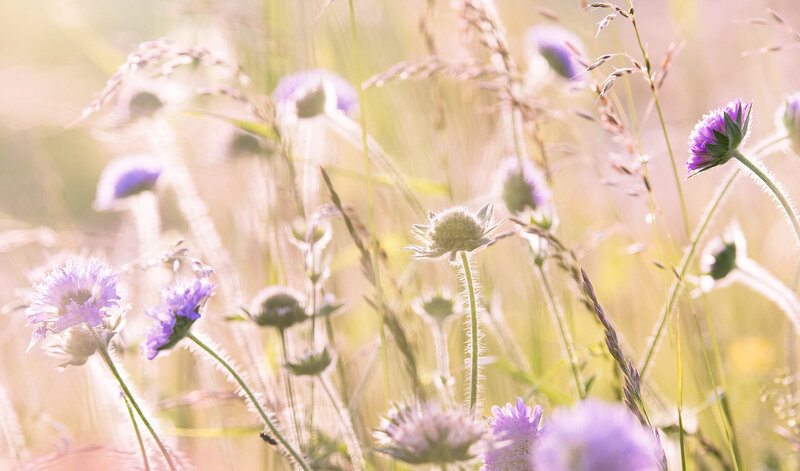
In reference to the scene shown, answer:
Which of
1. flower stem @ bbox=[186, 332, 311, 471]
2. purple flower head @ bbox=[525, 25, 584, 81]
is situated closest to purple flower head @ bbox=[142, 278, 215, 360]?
flower stem @ bbox=[186, 332, 311, 471]

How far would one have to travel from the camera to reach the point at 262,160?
96.8 inches

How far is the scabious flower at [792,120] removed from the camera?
1325 mm

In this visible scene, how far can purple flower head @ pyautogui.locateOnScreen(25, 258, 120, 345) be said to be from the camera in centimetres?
110

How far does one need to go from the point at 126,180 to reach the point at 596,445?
2231mm

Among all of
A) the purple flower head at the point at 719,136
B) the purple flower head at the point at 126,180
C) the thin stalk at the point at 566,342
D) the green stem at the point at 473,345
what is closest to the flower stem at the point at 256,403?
the green stem at the point at 473,345

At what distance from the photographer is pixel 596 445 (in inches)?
22.5

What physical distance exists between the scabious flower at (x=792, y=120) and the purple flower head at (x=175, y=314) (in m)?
1.08

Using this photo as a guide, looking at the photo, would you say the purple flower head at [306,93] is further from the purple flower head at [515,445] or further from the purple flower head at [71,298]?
the purple flower head at [515,445]

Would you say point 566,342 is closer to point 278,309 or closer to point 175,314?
point 278,309

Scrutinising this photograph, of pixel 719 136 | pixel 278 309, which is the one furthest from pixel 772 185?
pixel 278 309

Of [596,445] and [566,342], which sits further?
[566,342]

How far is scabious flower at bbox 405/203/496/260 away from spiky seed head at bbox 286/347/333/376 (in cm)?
34

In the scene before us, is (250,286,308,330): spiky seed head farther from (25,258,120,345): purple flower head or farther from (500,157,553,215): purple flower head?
(500,157,553,215): purple flower head

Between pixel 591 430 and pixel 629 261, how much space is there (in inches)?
96.2
